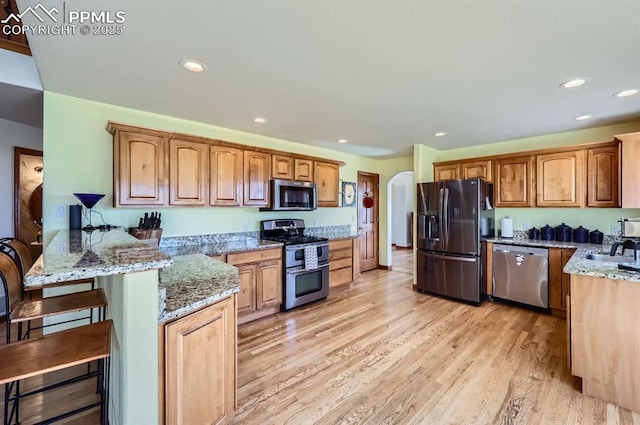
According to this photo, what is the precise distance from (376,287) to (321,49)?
3870 millimetres

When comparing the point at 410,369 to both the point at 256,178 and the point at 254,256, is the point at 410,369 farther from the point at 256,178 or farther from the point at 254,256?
the point at 256,178

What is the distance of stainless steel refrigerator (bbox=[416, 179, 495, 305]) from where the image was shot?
391 cm

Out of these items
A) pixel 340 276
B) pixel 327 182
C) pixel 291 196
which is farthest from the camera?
pixel 327 182

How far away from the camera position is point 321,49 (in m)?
1.84

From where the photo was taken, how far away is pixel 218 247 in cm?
332

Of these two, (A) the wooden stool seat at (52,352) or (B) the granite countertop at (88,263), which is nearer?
(B) the granite countertop at (88,263)

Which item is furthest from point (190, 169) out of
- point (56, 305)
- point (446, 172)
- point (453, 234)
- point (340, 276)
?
point (446, 172)

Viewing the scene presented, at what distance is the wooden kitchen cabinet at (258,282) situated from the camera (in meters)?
3.26

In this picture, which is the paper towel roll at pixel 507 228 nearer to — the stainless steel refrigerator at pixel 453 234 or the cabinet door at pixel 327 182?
the stainless steel refrigerator at pixel 453 234

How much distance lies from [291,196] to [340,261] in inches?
49.8


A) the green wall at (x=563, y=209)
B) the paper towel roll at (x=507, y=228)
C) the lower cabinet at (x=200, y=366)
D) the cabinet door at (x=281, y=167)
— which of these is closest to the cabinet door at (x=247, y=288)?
the cabinet door at (x=281, y=167)

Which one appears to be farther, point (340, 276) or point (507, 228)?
point (340, 276)

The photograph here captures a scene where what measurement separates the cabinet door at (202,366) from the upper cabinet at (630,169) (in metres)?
4.15

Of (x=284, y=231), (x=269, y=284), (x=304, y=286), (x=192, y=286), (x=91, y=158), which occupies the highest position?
(x=91, y=158)
